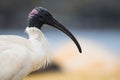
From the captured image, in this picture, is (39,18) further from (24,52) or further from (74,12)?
(74,12)

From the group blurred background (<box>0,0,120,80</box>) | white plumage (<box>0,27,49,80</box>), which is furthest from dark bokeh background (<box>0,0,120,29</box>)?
white plumage (<box>0,27,49,80</box>)

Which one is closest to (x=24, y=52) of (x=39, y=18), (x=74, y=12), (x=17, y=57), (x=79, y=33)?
(x=17, y=57)

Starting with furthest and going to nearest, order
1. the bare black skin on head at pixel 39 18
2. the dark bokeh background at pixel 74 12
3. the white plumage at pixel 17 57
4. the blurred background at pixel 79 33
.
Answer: the dark bokeh background at pixel 74 12 → the blurred background at pixel 79 33 → the bare black skin on head at pixel 39 18 → the white plumage at pixel 17 57

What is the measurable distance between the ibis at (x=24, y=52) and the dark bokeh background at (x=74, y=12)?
10.6 m

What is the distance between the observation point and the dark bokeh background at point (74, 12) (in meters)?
17.8

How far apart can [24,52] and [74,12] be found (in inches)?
A: 480

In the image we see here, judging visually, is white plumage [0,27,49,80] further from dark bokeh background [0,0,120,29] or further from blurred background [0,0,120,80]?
dark bokeh background [0,0,120,29]

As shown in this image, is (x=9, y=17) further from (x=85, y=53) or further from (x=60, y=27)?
(x=60, y=27)

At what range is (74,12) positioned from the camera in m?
18.6

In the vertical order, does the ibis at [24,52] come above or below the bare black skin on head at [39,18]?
below

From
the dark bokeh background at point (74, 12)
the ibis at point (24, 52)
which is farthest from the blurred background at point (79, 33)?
the ibis at point (24, 52)

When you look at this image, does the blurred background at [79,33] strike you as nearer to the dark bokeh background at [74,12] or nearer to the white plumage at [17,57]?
the dark bokeh background at [74,12]

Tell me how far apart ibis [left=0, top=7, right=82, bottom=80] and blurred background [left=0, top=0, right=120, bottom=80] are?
388 cm

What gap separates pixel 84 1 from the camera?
18875 millimetres
